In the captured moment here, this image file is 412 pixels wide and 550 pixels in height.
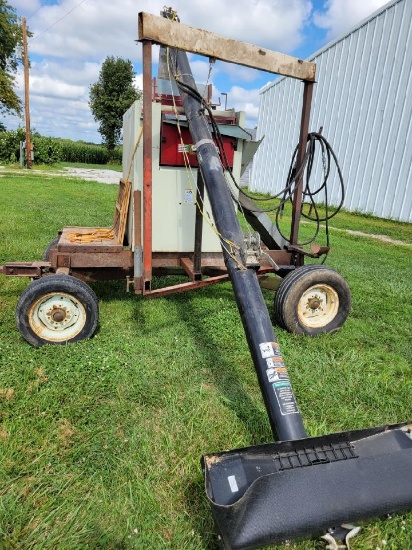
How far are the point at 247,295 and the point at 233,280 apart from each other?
196mm

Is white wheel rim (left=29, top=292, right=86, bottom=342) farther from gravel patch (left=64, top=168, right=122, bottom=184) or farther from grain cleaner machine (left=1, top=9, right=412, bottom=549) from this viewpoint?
gravel patch (left=64, top=168, right=122, bottom=184)

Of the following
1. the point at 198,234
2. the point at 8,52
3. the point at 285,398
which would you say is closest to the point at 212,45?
the point at 198,234

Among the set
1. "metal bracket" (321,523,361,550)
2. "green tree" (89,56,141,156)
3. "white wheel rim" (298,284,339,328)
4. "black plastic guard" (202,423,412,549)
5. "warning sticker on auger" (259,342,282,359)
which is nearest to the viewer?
"black plastic guard" (202,423,412,549)

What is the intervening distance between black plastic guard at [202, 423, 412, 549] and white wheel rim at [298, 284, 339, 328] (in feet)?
6.91

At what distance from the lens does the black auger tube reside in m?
2.38

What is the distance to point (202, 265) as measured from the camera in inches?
179

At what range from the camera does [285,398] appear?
2418 mm

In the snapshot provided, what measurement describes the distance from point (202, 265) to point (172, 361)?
3.94 feet

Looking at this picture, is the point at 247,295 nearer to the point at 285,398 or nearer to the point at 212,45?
the point at 285,398

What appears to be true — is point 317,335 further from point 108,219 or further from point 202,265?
point 108,219

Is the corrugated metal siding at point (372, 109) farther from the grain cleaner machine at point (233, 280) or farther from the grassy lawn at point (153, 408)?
the grain cleaner machine at point (233, 280)

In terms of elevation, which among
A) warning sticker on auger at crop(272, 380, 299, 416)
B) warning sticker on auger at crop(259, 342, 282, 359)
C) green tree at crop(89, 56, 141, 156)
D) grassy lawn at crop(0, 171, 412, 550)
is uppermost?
green tree at crop(89, 56, 141, 156)

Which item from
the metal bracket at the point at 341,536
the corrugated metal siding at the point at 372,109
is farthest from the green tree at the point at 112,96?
the metal bracket at the point at 341,536

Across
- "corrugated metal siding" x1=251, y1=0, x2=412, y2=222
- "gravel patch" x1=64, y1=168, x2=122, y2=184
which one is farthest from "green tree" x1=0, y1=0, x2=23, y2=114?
"corrugated metal siding" x1=251, y1=0, x2=412, y2=222
